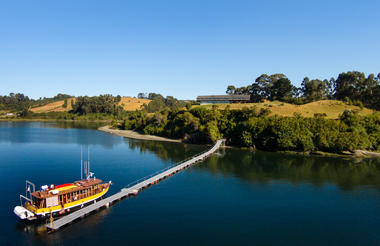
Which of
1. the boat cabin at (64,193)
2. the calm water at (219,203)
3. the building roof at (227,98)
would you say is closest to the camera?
the calm water at (219,203)

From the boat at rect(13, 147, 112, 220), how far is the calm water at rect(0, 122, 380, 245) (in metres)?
1.98

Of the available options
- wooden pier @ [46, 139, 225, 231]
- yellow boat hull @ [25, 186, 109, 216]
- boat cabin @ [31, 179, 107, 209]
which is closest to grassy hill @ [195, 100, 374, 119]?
wooden pier @ [46, 139, 225, 231]

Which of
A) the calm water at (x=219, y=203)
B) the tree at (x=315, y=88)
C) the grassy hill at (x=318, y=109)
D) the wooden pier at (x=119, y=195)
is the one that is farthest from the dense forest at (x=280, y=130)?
the tree at (x=315, y=88)

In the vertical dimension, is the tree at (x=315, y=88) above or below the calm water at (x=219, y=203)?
above

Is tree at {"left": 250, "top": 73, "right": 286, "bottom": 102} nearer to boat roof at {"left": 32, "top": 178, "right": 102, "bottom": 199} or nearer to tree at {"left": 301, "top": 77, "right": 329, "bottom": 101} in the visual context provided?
tree at {"left": 301, "top": 77, "right": 329, "bottom": 101}

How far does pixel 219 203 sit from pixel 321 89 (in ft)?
465

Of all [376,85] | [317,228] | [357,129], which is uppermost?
[376,85]

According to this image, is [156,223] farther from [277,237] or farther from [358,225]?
[358,225]

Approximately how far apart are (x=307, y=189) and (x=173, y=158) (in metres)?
38.8

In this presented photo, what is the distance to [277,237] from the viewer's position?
32.2 metres

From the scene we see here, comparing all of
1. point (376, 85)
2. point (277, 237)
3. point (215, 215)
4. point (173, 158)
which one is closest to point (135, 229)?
point (215, 215)

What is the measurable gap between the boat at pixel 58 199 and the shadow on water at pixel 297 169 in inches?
1176

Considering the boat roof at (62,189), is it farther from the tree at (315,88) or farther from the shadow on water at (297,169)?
the tree at (315,88)

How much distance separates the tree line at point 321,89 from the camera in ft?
417
